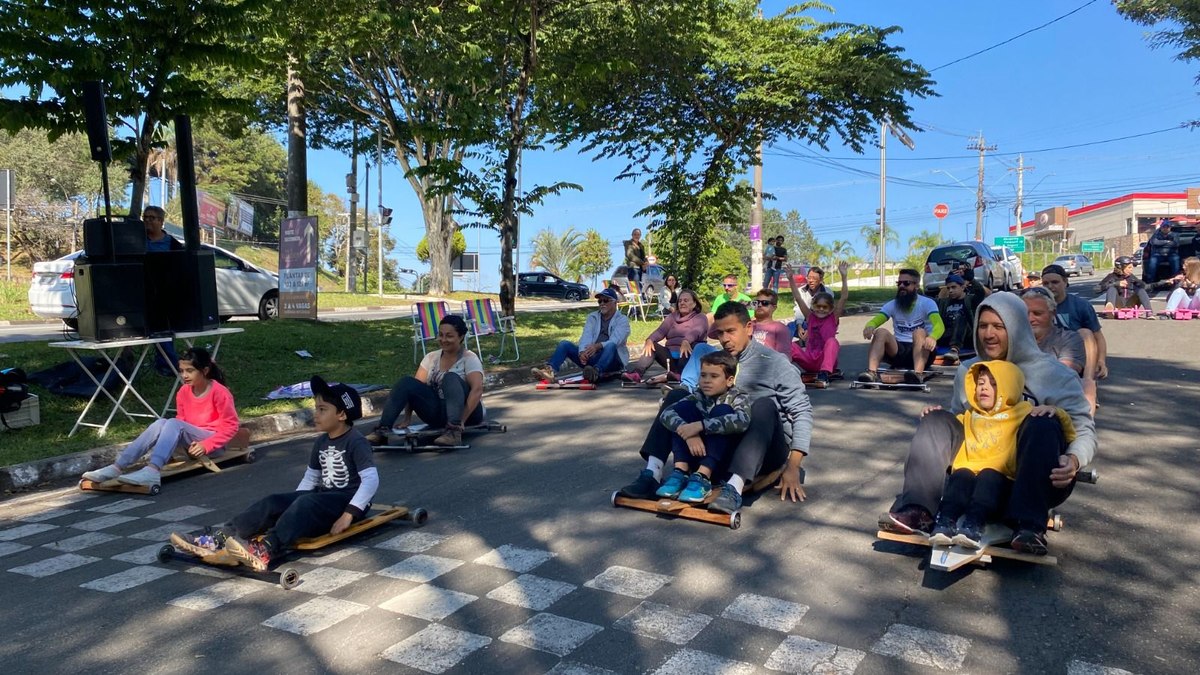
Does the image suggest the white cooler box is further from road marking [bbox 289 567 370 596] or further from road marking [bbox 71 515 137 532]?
road marking [bbox 289 567 370 596]

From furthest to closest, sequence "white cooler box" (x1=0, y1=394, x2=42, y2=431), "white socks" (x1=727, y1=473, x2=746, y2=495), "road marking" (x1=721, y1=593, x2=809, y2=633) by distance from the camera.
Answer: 1. "white cooler box" (x1=0, y1=394, x2=42, y2=431)
2. "white socks" (x1=727, y1=473, x2=746, y2=495)
3. "road marking" (x1=721, y1=593, x2=809, y2=633)

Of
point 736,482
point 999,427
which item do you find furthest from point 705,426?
point 999,427

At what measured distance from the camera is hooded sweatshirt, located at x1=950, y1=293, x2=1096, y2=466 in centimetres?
454

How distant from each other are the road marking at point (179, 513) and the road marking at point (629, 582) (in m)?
3.19

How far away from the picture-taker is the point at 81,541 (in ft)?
17.9

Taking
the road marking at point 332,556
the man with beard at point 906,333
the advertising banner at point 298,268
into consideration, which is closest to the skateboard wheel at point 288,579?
the road marking at point 332,556

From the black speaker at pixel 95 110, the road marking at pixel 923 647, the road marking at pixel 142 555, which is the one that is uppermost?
the black speaker at pixel 95 110

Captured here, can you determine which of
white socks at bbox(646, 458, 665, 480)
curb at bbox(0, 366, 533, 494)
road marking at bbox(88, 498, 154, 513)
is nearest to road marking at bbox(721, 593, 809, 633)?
white socks at bbox(646, 458, 665, 480)

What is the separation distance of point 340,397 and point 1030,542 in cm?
386

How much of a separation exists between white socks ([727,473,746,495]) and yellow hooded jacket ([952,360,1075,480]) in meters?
1.27

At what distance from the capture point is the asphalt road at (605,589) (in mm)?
3619

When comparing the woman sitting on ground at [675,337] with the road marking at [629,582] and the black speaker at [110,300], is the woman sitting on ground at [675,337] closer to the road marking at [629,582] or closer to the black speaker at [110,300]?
the black speaker at [110,300]

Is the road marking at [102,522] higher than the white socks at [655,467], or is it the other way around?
the white socks at [655,467]

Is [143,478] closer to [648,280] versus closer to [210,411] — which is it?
[210,411]
